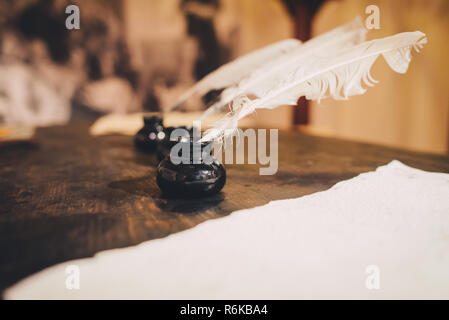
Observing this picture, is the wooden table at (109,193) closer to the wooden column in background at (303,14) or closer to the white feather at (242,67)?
the white feather at (242,67)

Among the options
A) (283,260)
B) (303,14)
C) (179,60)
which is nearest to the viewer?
(283,260)

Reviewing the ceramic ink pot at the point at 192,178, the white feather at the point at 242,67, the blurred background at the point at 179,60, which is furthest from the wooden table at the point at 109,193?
the blurred background at the point at 179,60

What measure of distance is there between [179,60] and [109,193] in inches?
125

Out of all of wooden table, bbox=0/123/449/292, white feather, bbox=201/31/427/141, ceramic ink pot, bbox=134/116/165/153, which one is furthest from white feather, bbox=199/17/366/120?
ceramic ink pot, bbox=134/116/165/153

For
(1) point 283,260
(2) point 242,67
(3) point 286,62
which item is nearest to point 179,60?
(2) point 242,67

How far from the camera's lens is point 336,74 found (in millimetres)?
1136

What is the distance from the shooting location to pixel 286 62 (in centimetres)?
142

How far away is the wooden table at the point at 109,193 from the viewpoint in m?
0.71

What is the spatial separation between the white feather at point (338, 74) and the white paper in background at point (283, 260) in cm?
39

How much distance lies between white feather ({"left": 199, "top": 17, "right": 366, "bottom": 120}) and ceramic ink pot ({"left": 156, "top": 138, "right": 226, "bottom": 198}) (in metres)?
0.33

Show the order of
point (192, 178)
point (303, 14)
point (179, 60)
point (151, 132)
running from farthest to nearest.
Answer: point (179, 60), point (303, 14), point (151, 132), point (192, 178)

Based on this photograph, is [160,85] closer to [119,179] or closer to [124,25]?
[124,25]

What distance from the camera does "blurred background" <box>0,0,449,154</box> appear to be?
3.30 metres

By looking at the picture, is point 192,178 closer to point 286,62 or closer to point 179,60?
point 286,62
